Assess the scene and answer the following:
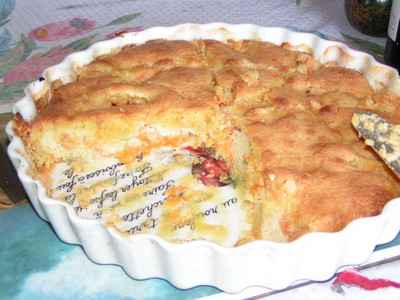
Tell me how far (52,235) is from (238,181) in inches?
20.0

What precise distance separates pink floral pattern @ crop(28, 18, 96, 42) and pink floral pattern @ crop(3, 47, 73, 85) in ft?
0.38

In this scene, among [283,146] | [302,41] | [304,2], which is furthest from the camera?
[304,2]

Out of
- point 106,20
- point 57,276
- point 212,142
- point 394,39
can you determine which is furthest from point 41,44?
point 394,39

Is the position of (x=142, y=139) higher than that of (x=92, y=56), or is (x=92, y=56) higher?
(x=92, y=56)

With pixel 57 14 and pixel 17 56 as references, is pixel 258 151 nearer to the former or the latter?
pixel 17 56

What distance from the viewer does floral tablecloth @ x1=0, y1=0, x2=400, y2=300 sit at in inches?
48.8

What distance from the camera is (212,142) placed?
162 centimetres

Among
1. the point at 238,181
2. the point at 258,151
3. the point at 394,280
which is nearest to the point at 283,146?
the point at 258,151

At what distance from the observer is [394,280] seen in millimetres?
1208

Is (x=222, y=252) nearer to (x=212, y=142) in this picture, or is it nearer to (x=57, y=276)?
(x=57, y=276)

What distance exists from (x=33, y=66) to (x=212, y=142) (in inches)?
35.4

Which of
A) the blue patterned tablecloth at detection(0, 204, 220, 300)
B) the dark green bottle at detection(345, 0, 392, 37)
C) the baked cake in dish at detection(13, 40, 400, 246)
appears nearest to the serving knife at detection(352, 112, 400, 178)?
the baked cake in dish at detection(13, 40, 400, 246)

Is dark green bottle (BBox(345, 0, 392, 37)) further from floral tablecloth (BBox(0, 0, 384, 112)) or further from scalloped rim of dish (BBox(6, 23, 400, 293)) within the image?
scalloped rim of dish (BBox(6, 23, 400, 293))

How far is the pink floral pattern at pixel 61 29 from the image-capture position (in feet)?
7.51
